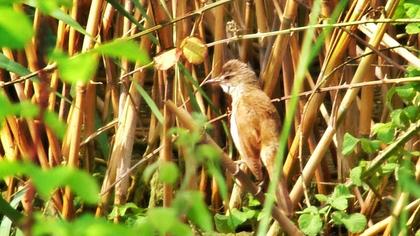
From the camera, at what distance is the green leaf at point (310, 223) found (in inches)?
145

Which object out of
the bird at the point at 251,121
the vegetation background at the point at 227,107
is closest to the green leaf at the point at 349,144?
the vegetation background at the point at 227,107

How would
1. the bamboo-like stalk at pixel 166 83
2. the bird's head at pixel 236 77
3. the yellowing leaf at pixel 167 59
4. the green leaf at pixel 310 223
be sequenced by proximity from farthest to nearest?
1. the bird's head at pixel 236 77
2. the green leaf at pixel 310 223
3. the bamboo-like stalk at pixel 166 83
4. the yellowing leaf at pixel 167 59

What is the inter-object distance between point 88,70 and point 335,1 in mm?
2623

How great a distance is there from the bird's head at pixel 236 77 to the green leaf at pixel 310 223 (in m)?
0.55

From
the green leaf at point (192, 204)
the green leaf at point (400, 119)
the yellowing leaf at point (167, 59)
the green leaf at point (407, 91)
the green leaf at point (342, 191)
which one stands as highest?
the yellowing leaf at point (167, 59)

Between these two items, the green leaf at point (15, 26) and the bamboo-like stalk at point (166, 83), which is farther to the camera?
the bamboo-like stalk at point (166, 83)

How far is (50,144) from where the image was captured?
386 cm

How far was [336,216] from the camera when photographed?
3775 mm

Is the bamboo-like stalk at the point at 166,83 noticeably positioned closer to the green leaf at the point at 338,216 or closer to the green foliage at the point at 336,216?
the green foliage at the point at 336,216

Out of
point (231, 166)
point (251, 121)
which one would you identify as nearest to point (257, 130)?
point (251, 121)

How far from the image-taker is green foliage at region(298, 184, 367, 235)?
3699 mm

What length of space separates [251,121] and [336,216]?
1.46 ft

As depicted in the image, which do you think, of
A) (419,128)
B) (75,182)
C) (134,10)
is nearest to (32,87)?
(134,10)

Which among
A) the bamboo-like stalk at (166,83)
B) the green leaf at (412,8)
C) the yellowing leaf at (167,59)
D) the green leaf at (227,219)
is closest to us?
the yellowing leaf at (167,59)
